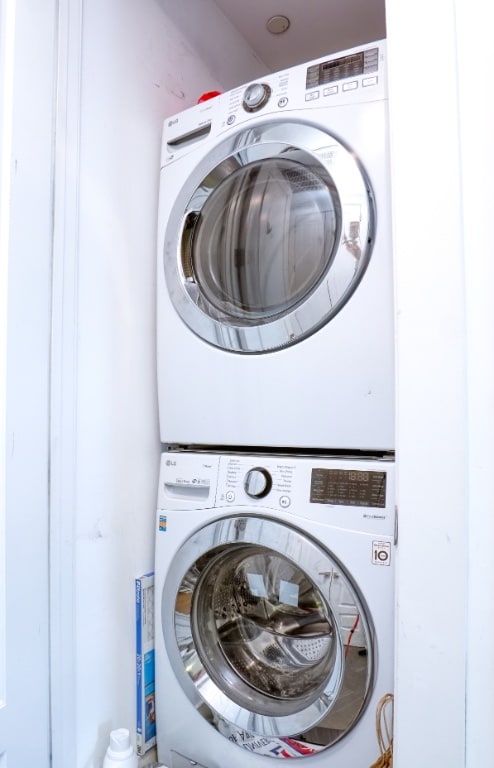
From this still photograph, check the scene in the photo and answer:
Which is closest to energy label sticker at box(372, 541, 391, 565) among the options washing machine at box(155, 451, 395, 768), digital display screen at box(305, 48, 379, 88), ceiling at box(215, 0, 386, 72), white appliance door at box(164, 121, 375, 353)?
washing machine at box(155, 451, 395, 768)

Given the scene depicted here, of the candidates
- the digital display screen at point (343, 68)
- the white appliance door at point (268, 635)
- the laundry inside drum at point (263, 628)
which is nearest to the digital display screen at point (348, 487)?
the white appliance door at point (268, 635)

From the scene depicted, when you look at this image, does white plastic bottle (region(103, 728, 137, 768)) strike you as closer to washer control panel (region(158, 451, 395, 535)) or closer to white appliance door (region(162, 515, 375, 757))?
white appliance door (region(162, 515, 375, 757))

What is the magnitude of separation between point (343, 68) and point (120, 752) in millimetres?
1610

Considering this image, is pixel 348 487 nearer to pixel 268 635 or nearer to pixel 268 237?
pixel 268 635

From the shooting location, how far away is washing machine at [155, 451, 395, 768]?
995 mm

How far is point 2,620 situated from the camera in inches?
39.5

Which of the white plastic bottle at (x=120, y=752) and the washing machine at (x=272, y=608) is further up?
the washing machine at (x=272, y=608)

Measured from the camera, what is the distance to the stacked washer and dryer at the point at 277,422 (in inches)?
40.2

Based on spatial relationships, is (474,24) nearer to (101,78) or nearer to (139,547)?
(101,78)

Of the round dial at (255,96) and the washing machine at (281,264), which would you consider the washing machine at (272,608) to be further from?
the round dial at (255,96)

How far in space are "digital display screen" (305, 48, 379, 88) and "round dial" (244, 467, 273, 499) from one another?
90 centimetres

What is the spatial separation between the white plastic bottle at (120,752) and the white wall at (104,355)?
0.08 meters

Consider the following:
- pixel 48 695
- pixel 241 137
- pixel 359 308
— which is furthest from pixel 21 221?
pixel 48 695

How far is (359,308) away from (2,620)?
97cm
